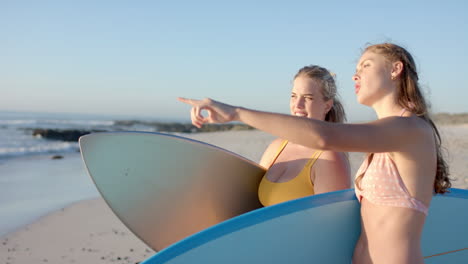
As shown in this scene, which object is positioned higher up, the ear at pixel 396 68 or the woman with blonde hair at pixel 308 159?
the ear at pixel 396 68

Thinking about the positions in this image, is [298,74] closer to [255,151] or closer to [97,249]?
[97,249]

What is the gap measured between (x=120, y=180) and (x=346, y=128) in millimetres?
1562

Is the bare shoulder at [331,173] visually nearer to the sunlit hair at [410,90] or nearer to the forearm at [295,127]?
the sunlit hair at [410,90]

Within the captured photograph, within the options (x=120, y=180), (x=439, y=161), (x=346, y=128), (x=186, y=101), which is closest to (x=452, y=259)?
(x=439, y=161)

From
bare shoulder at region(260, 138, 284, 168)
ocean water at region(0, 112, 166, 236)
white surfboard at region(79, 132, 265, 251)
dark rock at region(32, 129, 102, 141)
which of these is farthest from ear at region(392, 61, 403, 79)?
dark rock at region(32, 129, 102, 141)

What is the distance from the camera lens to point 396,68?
1255 millimetres

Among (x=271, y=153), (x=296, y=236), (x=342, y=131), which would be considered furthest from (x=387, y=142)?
(x=271, y=153)

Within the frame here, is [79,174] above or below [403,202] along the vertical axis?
below

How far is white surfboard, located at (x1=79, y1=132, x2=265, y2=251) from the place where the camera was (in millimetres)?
2264

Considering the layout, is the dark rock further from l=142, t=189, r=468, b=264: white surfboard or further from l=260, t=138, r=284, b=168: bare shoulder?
l=142, t=189, r=468, b=264: white surfboard

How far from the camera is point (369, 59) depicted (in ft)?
4.30

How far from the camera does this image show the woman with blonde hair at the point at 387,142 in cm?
110

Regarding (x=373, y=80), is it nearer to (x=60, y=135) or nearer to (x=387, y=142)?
(x=387, y=142)

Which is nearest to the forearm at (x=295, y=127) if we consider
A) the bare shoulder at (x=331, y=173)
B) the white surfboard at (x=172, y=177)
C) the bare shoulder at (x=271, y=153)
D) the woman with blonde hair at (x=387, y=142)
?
the woman with blonde hair at (x=387, y=142)
